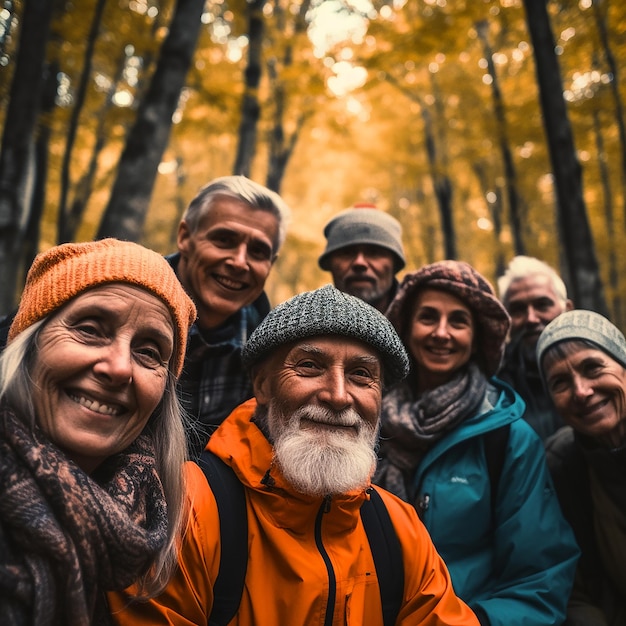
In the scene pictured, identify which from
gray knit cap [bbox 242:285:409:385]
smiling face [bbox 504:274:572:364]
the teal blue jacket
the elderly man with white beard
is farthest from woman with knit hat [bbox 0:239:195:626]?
smiling face [bbox 504:274:572:364]

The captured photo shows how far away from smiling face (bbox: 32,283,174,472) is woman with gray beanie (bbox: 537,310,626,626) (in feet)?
7.53

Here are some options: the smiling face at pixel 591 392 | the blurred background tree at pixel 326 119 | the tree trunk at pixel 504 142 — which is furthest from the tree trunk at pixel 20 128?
the tree trunk at pixel 504 142

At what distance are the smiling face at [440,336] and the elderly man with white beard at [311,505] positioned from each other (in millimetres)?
729

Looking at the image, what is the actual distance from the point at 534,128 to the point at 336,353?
10.5 m

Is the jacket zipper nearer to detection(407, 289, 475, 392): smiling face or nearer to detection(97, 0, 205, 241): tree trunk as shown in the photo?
detection(407, 289, 475, 392): smiling face

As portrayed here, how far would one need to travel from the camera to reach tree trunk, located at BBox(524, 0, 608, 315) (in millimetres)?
5793

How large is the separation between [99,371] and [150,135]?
379 cm

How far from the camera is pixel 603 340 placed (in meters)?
3.03

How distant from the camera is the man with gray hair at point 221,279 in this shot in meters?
3.15

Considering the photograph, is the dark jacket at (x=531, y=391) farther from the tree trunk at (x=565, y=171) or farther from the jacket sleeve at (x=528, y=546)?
the tree trunk at (x=565, y=171)

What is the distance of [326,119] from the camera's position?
45.3ft

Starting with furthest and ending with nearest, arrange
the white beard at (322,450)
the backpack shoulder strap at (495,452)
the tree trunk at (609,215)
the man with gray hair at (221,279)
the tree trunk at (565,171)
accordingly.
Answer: the tree trunk at (609,215), the tree trunk at (565,171), the man with gray hair at (221,279), the backpack shoulder strap at (495,452), the white beard at (322,450)

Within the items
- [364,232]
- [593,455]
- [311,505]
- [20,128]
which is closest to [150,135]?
[20,128]

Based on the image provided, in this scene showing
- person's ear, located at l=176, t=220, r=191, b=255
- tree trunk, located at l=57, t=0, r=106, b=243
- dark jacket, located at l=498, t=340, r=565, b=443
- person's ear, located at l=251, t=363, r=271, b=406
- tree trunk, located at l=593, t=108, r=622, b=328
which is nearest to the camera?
person's ear, located at l=251, t=363, r=271, b=406
